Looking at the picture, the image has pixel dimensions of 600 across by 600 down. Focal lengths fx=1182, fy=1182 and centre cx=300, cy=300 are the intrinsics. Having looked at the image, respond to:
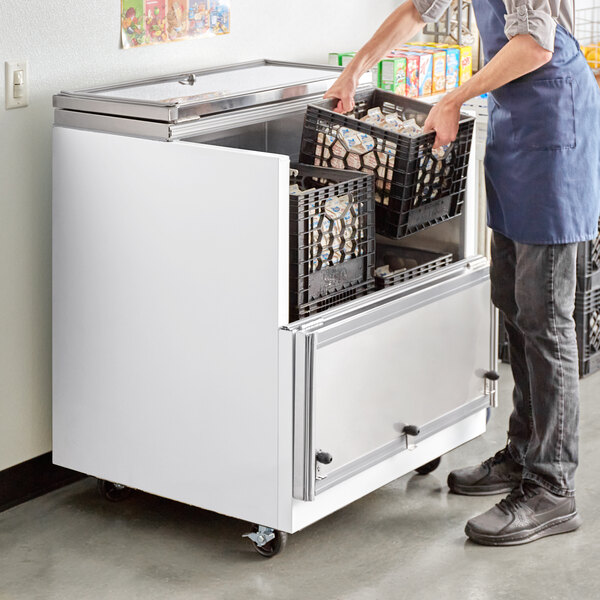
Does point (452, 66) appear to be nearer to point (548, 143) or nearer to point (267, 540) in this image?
point (548, 143)

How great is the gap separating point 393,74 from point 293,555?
171cm

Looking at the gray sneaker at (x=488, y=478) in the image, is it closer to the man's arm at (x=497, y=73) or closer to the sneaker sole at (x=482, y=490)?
the sneaker sole at (x=482, y=490)

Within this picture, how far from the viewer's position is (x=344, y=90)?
3209mm

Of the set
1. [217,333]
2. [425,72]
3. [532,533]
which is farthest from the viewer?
[425,72]

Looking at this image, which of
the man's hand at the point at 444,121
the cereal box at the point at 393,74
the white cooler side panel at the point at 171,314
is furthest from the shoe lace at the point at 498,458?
the cereal box at the point at 393,74

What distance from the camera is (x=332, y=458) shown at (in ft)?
9.37

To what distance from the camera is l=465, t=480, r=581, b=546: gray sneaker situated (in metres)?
3.04

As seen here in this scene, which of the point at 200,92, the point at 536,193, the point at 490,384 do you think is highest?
the point at 200,92

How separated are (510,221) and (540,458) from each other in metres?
0.63

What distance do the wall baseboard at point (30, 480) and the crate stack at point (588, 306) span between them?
1888 millimetres

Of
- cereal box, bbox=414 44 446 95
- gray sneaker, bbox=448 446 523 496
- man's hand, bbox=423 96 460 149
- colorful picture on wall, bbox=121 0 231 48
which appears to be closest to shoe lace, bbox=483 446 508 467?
gray sneaker, bbox=448 446 523 496

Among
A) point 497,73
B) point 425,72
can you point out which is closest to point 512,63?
point 497,73

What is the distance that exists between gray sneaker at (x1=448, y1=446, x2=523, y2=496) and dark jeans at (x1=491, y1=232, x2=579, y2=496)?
6.0 inches

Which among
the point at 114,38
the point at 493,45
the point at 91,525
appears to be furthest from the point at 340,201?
the point at 91,525
